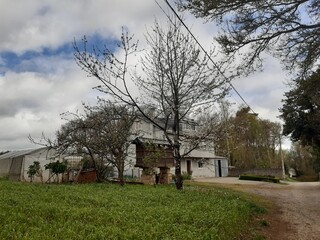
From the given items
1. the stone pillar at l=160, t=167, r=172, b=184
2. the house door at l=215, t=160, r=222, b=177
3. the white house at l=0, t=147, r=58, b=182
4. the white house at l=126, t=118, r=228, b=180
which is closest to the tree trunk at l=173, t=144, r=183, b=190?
the white house at l=126, t=118, r=228, b=180

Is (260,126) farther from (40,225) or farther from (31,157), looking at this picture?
(40,225)

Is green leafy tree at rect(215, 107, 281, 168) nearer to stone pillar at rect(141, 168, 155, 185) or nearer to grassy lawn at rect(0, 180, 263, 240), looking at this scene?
stone pillar at rect(141, 168, 155, 185)

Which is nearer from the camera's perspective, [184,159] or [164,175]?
[164,175]

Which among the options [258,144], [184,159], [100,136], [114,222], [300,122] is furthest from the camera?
[258,144]

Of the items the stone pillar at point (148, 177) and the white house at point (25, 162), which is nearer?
the stone pillar at point (148, 177)

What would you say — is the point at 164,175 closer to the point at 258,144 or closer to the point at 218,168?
the point at 218,168

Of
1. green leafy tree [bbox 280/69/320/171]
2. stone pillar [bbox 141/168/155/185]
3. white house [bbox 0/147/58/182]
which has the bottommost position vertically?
stone pillar [bbox 141/168/155/185]

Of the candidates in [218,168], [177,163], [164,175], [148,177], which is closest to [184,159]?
[218,168]

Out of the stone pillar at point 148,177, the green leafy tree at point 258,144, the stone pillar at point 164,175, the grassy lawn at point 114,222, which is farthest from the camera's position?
the green leafy tree at point 258,144

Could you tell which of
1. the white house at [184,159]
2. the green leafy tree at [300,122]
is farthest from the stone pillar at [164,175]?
the green leafy tree at [300,122]

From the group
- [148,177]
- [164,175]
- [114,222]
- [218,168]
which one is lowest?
[114,222]

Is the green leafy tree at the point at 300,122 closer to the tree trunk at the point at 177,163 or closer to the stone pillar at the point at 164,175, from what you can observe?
the stone pillar at the point at 164,175

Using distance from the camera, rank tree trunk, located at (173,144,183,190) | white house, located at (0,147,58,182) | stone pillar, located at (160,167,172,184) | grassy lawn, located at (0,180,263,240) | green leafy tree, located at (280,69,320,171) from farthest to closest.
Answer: green leafy tree, located at (280,69,320,171) → stone pillar, located at (160,167,172,184) → white house, located at (0,147,58,182) → tree trunk, located at (173,144,183,190) → grassy lawn, located at (0,180,263,240)

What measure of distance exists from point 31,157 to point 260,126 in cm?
4524
